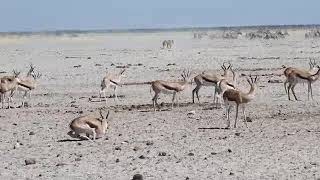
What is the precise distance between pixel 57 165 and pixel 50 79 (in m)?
19.6

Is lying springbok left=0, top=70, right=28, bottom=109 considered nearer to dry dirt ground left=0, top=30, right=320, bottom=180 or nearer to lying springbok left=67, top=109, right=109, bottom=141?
dry dirt ground left=0, top=30, right=320, bottom=180

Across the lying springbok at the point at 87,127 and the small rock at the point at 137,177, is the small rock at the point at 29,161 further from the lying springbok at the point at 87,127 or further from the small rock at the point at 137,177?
the small rock at the point at 137,177

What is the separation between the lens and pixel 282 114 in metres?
19.3

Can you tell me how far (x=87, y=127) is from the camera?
15297 mm

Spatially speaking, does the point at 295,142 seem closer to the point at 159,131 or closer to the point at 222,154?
the point at 222,154

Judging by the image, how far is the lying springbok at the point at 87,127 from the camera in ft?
50.0

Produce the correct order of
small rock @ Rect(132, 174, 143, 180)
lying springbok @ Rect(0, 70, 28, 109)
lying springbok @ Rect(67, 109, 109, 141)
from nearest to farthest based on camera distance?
small rock @ Rect(132, 174, 143, 180) < lying springbok @ Rect(67, 109, 109, 141) < lying springbok @ Rect(0, 70, 28, 109)

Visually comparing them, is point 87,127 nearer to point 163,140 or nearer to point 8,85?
point 163,140

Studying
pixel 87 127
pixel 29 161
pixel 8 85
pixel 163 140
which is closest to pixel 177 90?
pixel 8 85

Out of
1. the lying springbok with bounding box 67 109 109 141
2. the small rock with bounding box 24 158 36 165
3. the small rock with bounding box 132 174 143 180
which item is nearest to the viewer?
the small rock with bounding box 132 174 143 180

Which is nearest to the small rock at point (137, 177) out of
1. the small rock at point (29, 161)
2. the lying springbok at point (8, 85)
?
the small rock at point (29, 161)

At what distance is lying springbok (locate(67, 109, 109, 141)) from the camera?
15250 mm

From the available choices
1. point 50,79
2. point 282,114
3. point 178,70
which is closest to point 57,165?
point 282,114

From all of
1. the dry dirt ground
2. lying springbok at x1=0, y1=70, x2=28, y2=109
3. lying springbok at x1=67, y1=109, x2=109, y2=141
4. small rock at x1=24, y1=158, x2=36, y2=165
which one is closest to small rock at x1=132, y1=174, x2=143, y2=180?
the dry dirt ground
